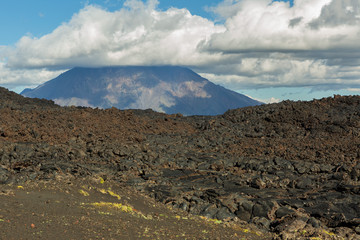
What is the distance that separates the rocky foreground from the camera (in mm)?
13375

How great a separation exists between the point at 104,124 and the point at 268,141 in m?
12.4

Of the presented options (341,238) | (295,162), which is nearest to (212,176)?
(295,162)

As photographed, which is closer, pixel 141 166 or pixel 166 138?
pixel 141 166

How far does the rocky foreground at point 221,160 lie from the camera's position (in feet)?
43.9

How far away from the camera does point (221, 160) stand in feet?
71.2

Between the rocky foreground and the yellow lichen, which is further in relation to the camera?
the rocky foreground

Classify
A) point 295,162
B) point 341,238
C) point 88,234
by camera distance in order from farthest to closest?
point 295,162 < point 341,238 < point 88,234

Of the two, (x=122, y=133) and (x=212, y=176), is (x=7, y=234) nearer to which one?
(x=212, y=176)

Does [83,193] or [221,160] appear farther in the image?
[221,160]

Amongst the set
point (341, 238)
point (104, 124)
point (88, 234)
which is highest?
point (104, 124)

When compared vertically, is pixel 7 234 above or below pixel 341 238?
above

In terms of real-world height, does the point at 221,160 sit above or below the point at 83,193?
above

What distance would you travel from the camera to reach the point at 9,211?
349 inches

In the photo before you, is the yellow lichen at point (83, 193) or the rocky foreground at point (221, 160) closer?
the yellow lichen at point (83, 193)
